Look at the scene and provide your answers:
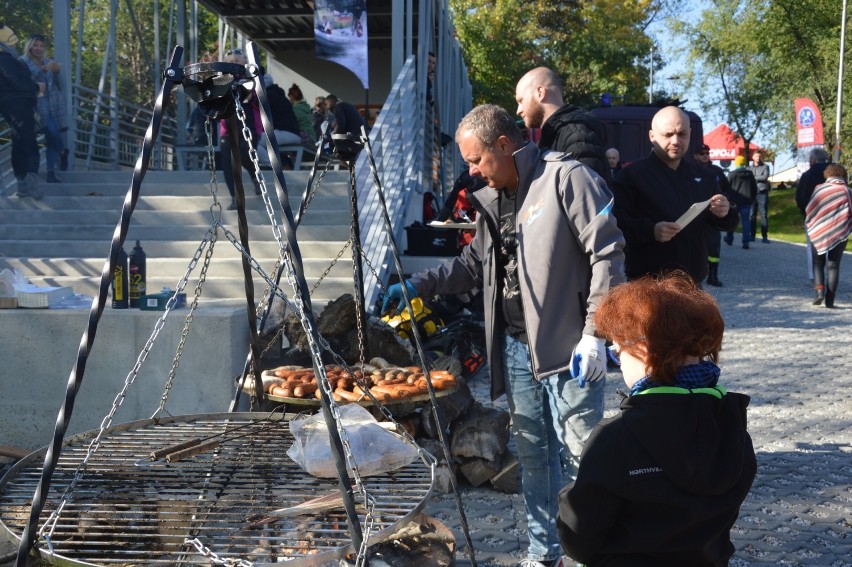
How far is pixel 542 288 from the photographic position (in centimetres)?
318

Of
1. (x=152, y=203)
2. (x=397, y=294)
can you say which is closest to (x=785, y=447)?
(x=397, y=294)

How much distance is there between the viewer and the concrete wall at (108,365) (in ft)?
16.8

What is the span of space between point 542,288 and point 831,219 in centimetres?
896

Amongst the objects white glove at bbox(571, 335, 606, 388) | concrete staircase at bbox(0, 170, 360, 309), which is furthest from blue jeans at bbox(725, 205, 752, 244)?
white glove at bbox(571, 335, 606, 388)

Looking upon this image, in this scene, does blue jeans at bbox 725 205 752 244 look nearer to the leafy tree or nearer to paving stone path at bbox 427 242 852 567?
paving stone path at bbox 427 242 852 567

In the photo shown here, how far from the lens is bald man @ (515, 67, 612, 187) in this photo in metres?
3.97

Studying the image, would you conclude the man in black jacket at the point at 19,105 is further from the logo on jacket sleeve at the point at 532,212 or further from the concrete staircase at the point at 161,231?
the logo on jacket sleeve at the point at 532,212

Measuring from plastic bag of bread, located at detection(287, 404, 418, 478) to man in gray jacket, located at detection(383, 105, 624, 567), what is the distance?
63cm

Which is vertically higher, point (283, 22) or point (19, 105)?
point (283, 22)

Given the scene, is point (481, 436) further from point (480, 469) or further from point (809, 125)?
point (809, 125)

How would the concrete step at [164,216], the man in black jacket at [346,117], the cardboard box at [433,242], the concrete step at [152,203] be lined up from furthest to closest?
the concrete step at [152,203] < the cardboard box at [433,242] < the concrete step at [164,216] < the man in black jacket at [346,117]

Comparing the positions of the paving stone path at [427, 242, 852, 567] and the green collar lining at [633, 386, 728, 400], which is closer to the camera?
the green collar lining at [633, 386, 728, 400]

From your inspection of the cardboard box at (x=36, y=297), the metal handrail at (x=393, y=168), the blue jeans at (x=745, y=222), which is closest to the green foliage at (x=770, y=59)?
the blue jeans at (x=745, y=222)

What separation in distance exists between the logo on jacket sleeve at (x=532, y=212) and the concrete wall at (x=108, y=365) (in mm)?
2470
